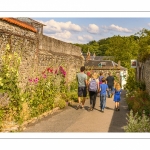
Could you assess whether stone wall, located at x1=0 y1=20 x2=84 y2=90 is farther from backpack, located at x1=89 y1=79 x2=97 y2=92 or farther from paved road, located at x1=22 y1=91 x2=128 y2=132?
backpack, located at x1=89 y1=79 x2=97 y2=92

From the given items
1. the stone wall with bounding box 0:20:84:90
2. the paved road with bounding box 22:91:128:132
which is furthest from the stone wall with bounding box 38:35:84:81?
the paved road with bounding box 22:91:128:132

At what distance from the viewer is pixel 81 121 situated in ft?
30.1

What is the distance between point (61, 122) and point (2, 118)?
1.98 m

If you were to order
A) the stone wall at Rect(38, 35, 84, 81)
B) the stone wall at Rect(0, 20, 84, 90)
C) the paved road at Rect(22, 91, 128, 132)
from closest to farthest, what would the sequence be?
the paved road at Rect(22, 91, 128, 132) → the stone wall at Rect(0, 20, 84, 90) → the stone wall at Rect(38, 35, 84, 81)

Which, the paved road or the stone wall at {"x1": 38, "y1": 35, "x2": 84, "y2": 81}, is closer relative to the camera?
the paved road

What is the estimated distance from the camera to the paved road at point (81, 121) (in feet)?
26.7

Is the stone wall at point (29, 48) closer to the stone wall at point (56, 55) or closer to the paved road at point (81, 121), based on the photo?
the stone wall at point (56, 55)

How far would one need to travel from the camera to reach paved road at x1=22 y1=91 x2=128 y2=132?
814 centimetres

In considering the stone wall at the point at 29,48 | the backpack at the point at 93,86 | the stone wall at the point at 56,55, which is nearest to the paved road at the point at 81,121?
the backpack at the point at 93,86

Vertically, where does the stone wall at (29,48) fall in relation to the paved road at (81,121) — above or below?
above

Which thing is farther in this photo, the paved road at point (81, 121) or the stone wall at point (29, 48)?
the stone wall at point (29, 48)

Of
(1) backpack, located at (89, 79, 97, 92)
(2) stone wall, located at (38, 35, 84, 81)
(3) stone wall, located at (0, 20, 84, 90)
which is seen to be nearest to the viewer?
(3) stone wall, located at (0, 20, 84, 90)

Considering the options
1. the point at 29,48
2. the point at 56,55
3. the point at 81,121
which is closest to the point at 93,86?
the point at 81,121
